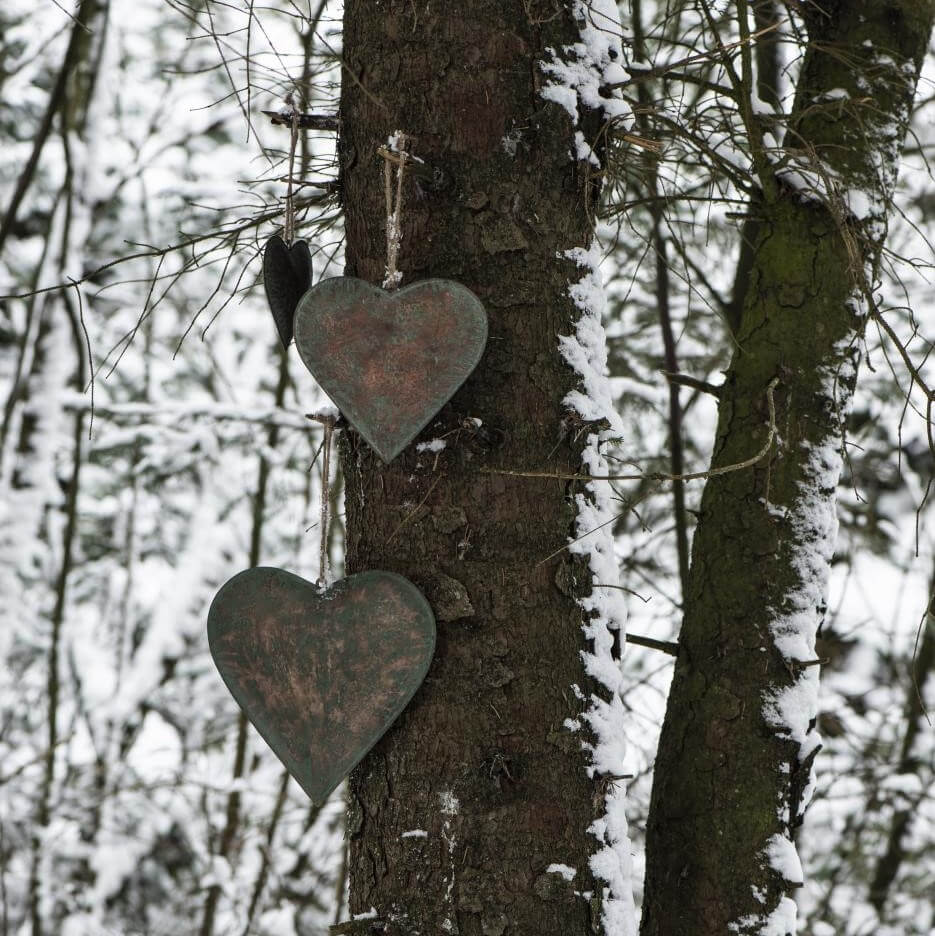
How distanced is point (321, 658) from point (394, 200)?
1.88 ft

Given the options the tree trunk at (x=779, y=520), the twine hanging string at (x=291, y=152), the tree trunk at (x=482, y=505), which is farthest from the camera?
the tree trunk at (x=779, y=520)

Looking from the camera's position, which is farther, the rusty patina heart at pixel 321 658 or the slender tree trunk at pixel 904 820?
the slender tree trunk at pixel 904 820

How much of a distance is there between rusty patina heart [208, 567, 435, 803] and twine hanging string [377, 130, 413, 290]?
1.20 ft

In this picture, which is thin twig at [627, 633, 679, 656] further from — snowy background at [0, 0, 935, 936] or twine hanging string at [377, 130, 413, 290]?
snowy background at [0, 0, 935, 936]

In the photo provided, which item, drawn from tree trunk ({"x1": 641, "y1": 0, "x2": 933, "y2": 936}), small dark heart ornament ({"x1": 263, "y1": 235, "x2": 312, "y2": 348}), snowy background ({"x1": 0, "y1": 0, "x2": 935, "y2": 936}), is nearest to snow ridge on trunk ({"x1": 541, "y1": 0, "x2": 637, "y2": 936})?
tree trunk ({"x1": 641, "y1": 0, "x2": 933, "y2": 936})

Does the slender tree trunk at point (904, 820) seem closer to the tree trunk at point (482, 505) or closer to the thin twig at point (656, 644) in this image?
the thin twig at point (656, 644)

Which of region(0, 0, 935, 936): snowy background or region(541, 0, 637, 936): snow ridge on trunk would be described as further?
region(0, 0, 935, 936): snowy background

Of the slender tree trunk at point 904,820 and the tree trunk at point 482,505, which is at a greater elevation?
the tree trunk at point 482,505

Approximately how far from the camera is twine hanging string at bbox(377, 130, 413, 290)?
1148 millimetres

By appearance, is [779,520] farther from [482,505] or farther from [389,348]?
[389,348]

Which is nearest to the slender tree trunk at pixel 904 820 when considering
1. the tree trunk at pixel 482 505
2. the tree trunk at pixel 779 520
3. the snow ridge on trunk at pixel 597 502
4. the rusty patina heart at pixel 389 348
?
the tree trunk at pixel 779 520

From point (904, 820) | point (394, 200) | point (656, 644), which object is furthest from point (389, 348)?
point (904, 820)

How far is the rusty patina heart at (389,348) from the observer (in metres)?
1.15

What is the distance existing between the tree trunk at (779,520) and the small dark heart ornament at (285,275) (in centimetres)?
72
